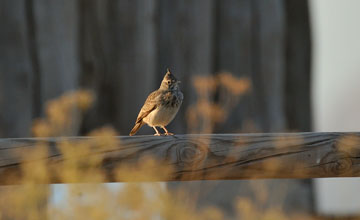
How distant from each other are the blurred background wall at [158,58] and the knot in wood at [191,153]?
2851mm

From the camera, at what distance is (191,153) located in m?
4.05

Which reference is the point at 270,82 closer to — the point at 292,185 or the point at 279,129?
the point at 279,129

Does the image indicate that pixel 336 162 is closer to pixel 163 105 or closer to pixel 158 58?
pixel 163 105

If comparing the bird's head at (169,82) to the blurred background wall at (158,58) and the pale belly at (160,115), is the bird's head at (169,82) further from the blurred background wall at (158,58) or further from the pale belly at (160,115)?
the blurred background wall at (158,58)

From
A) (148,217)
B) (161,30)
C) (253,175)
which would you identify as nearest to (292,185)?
(161,30)

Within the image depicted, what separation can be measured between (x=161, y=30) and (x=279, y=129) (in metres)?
1.71

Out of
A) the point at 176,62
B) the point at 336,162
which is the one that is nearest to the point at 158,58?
the point at 176,62

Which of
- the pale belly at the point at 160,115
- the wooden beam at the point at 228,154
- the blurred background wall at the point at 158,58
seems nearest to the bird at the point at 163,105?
the pale belly at the point at 160,115

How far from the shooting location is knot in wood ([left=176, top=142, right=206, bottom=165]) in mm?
4043

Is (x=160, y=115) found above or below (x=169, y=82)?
below

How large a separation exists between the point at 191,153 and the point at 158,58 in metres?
4.60

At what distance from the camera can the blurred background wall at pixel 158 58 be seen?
7879mm

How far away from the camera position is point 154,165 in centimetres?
403

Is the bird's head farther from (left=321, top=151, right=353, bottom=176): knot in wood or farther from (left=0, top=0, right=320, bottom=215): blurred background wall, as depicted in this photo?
(left=321, top=151, right=353, bottom=176): knot in wood
